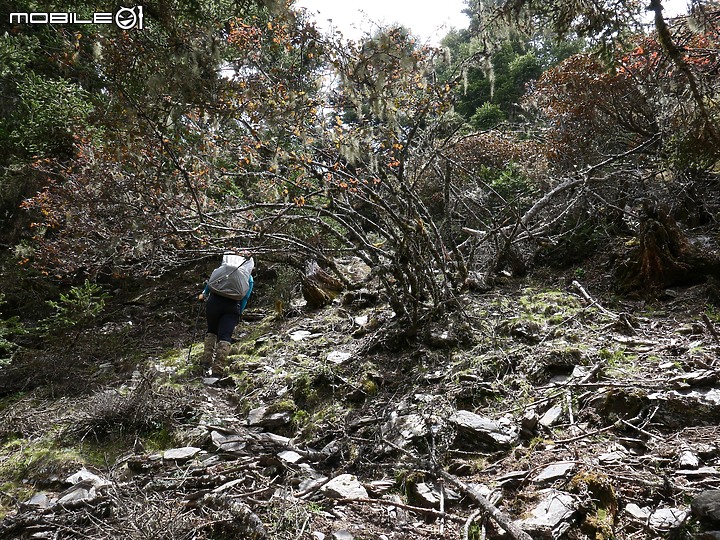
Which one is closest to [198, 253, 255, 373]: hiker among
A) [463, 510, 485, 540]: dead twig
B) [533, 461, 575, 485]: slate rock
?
[463, 510, 485, 540]: dead twig

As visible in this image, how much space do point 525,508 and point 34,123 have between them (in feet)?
30.8

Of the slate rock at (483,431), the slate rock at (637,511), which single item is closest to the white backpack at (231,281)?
the slate rock at (483,431)

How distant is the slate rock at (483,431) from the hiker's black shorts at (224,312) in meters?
3.48

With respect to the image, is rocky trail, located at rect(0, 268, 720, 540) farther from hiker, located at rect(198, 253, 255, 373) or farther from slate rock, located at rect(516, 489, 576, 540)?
hiker, located at rect(198, 253, 255, 373)

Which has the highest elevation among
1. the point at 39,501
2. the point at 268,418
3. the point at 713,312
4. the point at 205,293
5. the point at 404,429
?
the point at 205,293

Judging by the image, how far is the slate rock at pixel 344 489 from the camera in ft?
8.87

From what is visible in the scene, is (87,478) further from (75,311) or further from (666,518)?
(75,311)

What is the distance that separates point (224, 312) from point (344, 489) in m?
3.59

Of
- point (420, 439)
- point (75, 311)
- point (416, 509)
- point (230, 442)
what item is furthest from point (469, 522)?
point (75, 311)

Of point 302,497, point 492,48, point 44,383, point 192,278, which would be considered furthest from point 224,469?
point 192,278

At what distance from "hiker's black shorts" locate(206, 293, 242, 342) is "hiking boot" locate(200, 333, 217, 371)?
97 millimetres

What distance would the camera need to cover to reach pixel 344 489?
275 cm

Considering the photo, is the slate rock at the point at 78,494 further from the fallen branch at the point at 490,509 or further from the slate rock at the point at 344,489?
the fallen branch at the point at 490,509

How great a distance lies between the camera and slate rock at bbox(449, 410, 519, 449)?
9.78 feet
